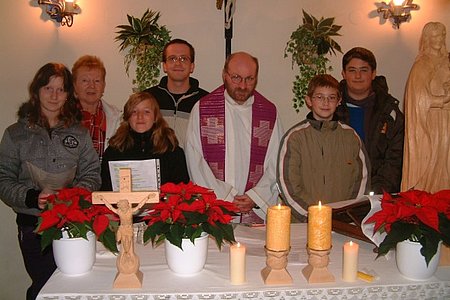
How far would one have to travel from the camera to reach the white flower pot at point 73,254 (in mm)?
1938

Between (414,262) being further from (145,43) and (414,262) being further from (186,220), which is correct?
(145,43)

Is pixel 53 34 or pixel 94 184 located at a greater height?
pixel 53 34

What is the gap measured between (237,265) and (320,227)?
35 cm

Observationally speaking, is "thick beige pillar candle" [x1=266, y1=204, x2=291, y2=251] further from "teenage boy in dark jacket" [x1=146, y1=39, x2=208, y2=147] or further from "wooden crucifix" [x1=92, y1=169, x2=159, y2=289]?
"teenage boy in dark jacket" [x1=146, y1=39, x2=208, y2=147]

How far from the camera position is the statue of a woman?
2.53 meters

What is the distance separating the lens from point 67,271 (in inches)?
77.1

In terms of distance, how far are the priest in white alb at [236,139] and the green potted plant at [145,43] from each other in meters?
0.91

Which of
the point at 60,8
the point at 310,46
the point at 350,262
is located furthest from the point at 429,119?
the point at 60,8

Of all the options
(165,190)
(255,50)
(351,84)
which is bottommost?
(165,190)

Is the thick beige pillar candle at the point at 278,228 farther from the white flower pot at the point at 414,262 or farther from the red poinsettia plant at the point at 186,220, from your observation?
the white flower pot at the point at 414,262


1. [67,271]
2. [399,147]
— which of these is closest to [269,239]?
[67,271]

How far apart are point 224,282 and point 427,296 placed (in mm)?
802

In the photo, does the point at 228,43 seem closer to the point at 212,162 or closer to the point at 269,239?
the point at 212,162

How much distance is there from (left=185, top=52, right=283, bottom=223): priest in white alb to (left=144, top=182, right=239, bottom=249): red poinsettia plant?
5.02 ft
